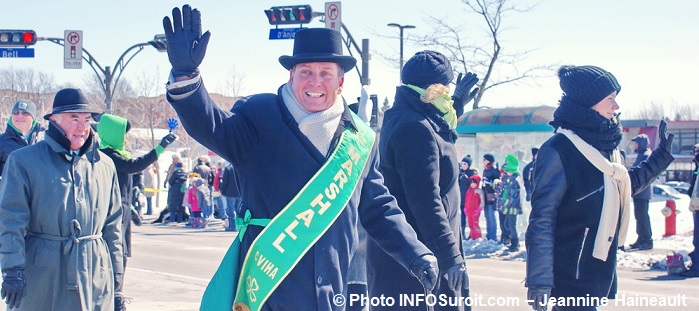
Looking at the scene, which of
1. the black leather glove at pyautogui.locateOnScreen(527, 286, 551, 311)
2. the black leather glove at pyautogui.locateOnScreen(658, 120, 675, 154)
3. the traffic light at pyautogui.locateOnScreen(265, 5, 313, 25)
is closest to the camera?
the black leather glove at pyautogui.locateOnScreen(527, 286, 551, 311)

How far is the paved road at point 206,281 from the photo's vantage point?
8.45 meters

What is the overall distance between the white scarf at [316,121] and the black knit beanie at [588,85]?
1.53 meters

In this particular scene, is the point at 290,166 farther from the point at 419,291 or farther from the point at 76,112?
the point at 76,112

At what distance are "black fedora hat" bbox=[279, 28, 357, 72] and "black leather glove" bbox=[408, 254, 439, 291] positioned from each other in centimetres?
94

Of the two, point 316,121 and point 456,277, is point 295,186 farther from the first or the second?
point 456,277

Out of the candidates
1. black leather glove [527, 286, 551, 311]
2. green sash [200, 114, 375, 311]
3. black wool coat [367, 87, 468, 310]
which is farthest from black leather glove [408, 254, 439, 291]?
black leather glove [527, 286, 551, 311]

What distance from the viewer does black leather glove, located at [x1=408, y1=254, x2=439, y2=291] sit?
3.63 metres

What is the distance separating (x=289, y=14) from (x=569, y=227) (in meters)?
14.4

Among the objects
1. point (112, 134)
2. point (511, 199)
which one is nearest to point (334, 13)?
point (511, 199)

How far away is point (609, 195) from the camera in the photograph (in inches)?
170

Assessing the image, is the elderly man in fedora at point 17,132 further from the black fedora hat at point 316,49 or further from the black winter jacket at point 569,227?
the black winter jacket at point 569,227

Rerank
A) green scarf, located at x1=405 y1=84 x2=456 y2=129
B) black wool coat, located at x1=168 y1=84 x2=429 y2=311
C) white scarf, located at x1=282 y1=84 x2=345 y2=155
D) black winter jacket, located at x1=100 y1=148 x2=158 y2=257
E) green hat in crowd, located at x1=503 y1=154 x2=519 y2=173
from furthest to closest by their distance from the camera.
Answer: green hat in crowd, located at x1=503 y1=154 x2=519 y2=173, black winter jacket, located at x1=100 y1=148 x2=158 y2=257, green scarf, located at x1=405 y1=84 x2=456 y2=129, white scarf, located at x1=282 y1=84 x2=345 y2=155, black wool coat, located at x1=168 y1=84 x2=429 y2=311

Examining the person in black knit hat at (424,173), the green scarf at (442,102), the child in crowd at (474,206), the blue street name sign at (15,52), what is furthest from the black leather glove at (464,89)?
the blue street name sign at (15,52)

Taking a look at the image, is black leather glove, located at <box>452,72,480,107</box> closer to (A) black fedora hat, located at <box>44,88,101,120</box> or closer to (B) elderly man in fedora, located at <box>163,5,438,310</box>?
(B) elderly man in fedora, located at <box>163,5,438,310</box>
